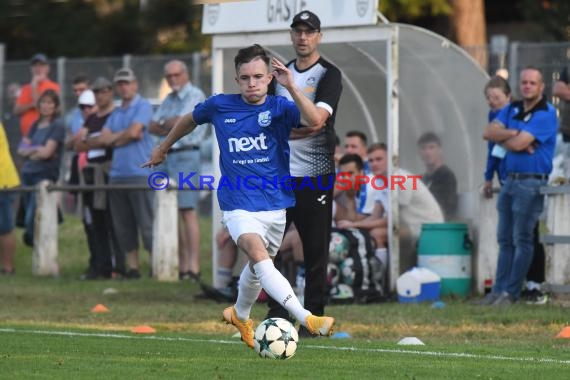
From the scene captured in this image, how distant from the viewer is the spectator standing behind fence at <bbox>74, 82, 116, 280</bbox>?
62.1 feet

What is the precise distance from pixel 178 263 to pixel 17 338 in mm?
7381

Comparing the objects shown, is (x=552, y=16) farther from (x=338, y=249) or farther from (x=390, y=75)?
(x=338, y=249)

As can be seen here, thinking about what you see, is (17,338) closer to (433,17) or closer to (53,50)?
(53,50)

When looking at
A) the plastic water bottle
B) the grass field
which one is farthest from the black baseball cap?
the plastic water bottle

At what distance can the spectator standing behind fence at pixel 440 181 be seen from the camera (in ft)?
55.0

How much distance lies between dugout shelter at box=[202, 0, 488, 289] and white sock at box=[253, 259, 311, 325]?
5955 mm

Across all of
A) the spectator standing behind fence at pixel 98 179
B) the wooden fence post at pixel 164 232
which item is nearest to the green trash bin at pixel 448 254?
the wooden fence post at pixel 164 232

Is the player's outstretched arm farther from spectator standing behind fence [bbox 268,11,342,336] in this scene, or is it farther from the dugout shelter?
the dugout shelter

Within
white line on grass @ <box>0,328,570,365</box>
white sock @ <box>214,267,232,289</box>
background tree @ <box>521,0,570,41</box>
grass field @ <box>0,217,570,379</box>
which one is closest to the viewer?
grass field @ <box>0,217,570,379</box>

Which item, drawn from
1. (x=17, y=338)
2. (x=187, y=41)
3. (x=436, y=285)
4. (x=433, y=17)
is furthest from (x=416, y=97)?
(x=433, y=17)

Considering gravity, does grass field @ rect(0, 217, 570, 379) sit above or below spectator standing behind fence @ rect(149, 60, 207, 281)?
below

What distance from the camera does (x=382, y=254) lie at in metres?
15.7

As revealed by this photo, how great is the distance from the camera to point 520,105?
576 inches

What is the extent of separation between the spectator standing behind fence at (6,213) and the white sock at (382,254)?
6194 mm
